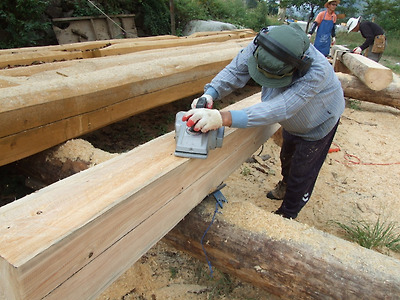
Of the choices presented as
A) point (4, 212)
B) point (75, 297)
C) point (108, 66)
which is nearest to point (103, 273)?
point (75, 297)

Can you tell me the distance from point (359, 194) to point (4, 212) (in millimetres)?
3452

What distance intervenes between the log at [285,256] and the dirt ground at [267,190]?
15 centimetres

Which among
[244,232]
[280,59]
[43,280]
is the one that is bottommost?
[244,232]

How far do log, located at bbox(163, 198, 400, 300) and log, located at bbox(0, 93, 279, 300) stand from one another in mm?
234

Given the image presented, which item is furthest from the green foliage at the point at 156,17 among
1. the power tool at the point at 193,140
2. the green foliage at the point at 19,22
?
the power tool at the point at 193,140

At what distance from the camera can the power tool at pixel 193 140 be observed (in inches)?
61.2

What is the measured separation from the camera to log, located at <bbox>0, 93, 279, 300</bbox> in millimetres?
925

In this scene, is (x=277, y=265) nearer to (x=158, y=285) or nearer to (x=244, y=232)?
(x=244, y=232)

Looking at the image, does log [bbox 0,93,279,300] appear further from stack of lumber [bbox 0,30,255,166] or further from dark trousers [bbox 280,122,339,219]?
dark trousers [bbox 280,122,339,219]

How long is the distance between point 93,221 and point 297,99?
4.11 feet

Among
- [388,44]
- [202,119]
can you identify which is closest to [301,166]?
[202,119]

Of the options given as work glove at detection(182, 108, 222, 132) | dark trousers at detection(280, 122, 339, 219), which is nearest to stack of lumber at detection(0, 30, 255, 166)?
work glove at detection(182, 108, 222, 132)

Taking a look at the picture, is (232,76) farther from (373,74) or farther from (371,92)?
(371,92)

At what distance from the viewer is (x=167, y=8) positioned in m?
10.2
